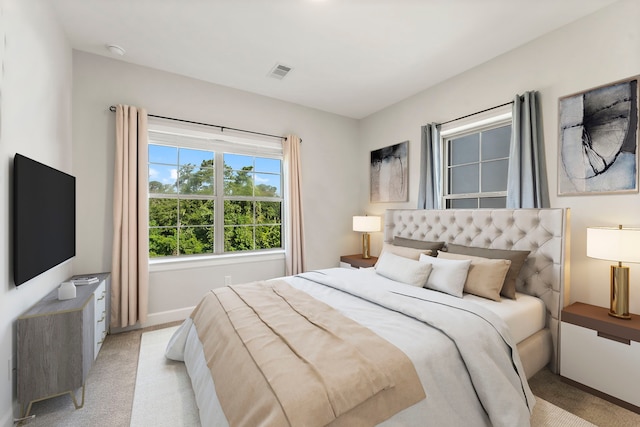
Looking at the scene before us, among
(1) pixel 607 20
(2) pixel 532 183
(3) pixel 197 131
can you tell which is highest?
(1) pixel 607 20

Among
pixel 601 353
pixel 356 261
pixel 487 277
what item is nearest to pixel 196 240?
pixel 356 261

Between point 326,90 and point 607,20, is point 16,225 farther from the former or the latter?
point 607,20

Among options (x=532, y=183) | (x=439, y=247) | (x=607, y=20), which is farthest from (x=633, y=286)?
(x=607, y=20)

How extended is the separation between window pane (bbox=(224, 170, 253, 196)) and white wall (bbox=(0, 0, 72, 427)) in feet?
5.32

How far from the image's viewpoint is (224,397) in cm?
124

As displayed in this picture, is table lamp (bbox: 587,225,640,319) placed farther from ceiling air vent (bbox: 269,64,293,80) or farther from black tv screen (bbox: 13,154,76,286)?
black tv screen (bbox: 13,154,76,286)

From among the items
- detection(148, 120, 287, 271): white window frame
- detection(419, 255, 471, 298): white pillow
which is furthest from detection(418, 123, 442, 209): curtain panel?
detection(148, 120, 287, 271): white window frame

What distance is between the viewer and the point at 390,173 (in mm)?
3941

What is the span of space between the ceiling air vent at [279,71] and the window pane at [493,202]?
2.56 meters

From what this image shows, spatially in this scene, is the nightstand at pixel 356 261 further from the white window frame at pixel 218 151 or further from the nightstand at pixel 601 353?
the nightstand at pixel 601 353

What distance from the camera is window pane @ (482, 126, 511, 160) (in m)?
2.81

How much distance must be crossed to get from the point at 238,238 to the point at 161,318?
125 centimetres

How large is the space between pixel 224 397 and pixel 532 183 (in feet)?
9.19

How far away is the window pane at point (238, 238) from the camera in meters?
3.63
